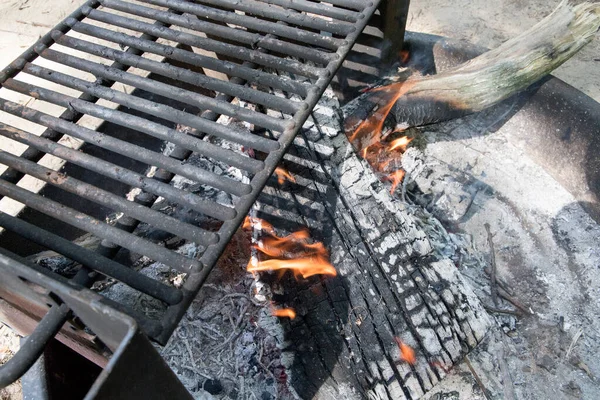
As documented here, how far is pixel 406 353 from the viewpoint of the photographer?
1967mm

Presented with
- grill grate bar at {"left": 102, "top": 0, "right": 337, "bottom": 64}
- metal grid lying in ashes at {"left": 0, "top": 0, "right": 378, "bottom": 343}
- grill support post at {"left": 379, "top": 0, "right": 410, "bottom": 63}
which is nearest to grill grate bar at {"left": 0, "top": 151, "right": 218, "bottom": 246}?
metal grid lying in ashes at {"left": 0, "top": 0, "right": 378, "bottom": 343}

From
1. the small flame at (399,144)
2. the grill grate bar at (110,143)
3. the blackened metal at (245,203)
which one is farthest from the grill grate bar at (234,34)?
the small flame at (399,144)

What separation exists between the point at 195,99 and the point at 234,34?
0.49 m

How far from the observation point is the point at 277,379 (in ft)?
6.70

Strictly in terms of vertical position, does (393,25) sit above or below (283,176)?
above

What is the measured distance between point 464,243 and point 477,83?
968mm

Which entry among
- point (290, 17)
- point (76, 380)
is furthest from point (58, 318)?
point (290, 17)

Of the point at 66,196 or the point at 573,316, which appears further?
the point at 66,196

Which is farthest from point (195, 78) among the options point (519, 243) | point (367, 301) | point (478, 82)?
point (519, 243)

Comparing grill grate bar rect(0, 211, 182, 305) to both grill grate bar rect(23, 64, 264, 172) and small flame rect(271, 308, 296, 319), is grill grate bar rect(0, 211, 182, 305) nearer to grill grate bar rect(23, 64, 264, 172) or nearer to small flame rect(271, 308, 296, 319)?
grill grate bar rect(23, 64, 264, 172)

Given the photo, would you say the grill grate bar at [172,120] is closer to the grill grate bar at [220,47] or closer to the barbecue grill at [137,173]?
the barbecue grill at [137,173]

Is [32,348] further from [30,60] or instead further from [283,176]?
[30,60]

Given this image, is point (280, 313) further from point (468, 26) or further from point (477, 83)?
point (468, 26)

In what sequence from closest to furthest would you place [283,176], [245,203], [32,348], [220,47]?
[32,348]
[245,203]
[220,47]
[283,176]
